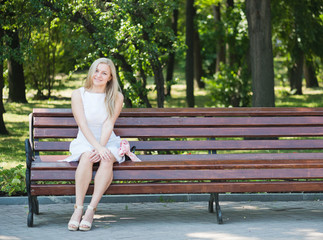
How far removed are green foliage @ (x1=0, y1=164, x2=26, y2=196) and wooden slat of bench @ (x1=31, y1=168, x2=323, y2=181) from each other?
4.20ft

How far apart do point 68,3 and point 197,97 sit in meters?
15.2

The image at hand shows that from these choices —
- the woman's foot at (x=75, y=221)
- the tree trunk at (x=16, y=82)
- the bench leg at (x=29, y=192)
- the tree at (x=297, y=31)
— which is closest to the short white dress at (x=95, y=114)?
the bench leg at (x=29, y=192)

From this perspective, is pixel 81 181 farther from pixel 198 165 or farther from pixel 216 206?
pixel 216 206

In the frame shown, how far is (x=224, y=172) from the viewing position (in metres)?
5.95

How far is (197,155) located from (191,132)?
250mm

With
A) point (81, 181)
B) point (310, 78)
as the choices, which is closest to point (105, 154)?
point (81, 181)

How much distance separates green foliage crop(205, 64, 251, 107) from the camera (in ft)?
62.8

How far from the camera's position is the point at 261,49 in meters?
11.6

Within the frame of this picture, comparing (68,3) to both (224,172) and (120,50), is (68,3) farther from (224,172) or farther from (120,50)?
(224,172)

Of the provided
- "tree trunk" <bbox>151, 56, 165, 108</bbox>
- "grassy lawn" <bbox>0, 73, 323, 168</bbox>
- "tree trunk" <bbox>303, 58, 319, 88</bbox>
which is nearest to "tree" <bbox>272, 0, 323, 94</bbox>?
"grassy lawn" <bbox>0, 73, 323, 168</bbox>

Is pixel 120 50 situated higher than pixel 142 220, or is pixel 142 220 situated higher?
pixel 120 50

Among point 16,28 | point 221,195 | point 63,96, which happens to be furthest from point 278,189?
point 63,96

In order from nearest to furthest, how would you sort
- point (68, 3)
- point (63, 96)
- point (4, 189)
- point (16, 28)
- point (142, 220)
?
1. point (142, 220)
2. point (4, 189)
3. point (68, 3)
4. point (16, 28)
5. point (63, 96)

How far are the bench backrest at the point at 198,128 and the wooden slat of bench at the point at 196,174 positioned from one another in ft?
1.86
